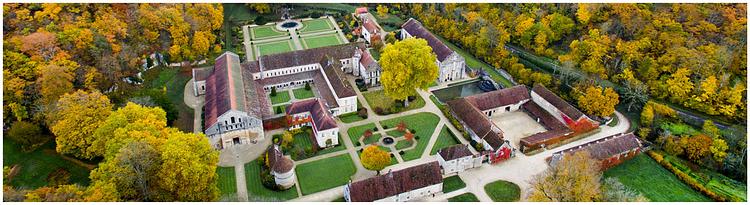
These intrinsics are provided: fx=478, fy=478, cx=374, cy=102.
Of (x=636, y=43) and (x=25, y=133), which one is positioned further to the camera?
(x=636, y=43)

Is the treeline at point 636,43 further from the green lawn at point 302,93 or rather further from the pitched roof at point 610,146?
the green lawn at point 302,93

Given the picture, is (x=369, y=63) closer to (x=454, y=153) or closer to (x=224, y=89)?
(x=224, y=89)

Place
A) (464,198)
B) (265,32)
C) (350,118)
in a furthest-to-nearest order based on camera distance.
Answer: (265,32) < (350,118) < (464,198)

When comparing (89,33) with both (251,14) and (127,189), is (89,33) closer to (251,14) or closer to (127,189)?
(127,189)

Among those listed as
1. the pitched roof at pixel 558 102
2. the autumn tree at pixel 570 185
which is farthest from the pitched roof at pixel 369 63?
the autumn tree at pixel 570 185

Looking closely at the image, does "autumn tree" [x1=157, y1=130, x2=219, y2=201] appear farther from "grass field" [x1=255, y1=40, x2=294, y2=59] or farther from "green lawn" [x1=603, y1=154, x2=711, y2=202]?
"grass field" [x1=255, y1=40, x2=294, y2=59]

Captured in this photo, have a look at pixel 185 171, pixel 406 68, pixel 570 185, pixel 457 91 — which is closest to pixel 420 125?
pixel 406 68
